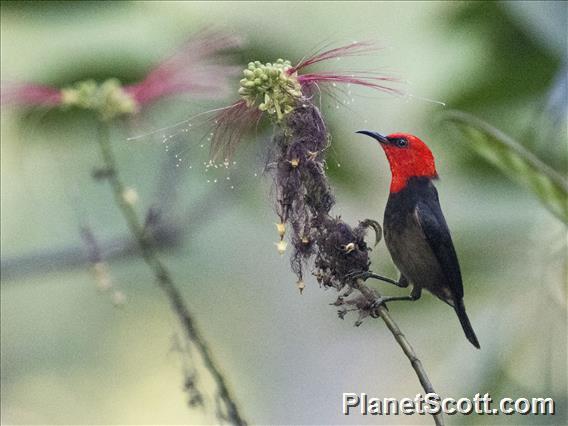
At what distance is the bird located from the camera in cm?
63

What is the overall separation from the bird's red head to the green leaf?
0.24ft

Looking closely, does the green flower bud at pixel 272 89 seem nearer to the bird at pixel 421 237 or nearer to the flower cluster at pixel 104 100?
the bird at pixel 421 237

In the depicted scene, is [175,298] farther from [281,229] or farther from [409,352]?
[409,352]

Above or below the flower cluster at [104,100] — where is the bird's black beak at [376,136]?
below

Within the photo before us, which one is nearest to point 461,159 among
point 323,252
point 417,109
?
point 417,109

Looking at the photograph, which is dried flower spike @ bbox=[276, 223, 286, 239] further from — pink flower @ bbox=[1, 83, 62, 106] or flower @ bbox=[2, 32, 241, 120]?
pink flower @ bbox=[1, 83, 62, 106]

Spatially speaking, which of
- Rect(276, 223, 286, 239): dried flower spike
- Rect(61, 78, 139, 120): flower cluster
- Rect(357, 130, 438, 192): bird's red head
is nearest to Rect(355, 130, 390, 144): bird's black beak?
Rect(357, 130, 438, 192): bird's red head

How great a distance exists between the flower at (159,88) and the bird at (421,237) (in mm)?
154

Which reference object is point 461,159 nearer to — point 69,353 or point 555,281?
point 555,281

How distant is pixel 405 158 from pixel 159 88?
28 centimetres

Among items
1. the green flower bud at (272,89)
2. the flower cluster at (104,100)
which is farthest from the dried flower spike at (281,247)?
the flower cluster at (104,100)

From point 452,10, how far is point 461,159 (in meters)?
0.28

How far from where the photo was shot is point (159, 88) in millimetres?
848

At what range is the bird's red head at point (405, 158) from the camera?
65 centimetres
